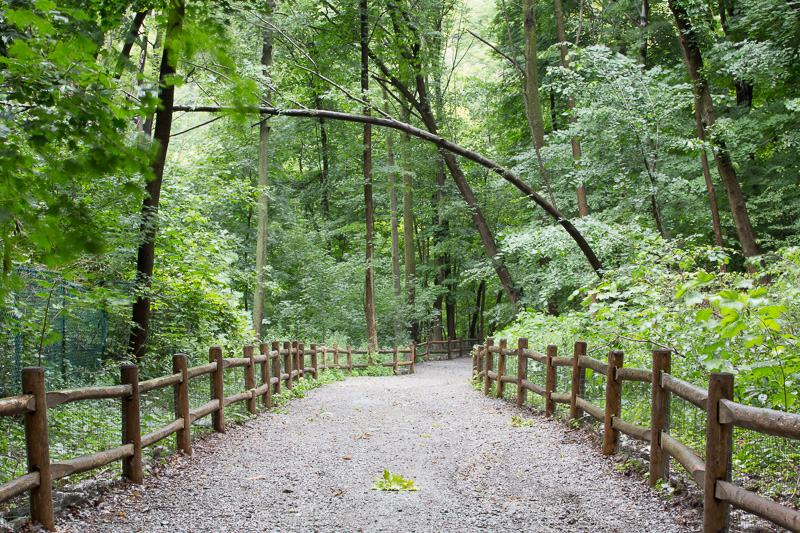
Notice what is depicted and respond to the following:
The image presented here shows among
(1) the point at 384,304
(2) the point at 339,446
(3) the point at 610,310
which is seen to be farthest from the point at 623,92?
(1) the point at 384,304

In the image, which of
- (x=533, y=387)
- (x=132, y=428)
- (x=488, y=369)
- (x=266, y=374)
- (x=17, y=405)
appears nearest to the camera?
(x=17, y=405)

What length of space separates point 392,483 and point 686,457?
2409 mm

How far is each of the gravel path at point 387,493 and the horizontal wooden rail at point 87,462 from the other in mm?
285

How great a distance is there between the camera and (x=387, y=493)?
4.75m

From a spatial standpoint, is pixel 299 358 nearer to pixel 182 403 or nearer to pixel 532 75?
pixel 182 403

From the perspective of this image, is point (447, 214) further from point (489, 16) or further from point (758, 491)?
point (758, 491)

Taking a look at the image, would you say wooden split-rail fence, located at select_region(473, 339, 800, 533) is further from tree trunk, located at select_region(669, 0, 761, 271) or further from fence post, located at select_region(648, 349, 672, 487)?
tree trunk, located at select_region(669, 0, 761, 271)

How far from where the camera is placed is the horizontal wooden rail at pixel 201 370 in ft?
19.6

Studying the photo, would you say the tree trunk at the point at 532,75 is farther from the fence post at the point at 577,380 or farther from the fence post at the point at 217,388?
the fence post at the point at 217,388

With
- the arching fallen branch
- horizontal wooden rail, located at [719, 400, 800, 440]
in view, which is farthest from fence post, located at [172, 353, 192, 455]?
the arching fallen branch

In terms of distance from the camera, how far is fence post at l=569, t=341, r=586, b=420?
258 inches

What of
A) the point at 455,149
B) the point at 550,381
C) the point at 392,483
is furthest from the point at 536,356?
the point at 455,149

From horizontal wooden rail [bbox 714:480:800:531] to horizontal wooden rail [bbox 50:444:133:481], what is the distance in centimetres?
414

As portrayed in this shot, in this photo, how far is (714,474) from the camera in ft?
11.0
